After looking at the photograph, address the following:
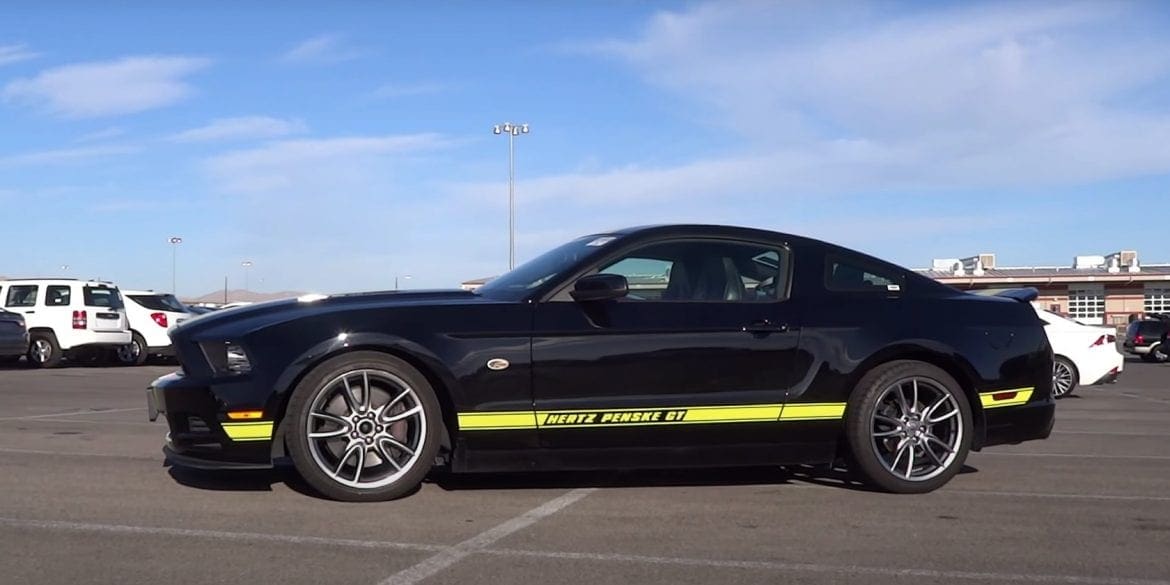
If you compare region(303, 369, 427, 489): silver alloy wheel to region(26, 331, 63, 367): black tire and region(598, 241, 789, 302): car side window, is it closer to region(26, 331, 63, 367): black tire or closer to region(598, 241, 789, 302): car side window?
region(598, 241, 789, 302): car side window

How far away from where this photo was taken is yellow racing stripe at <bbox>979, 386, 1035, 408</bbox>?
20.1ft

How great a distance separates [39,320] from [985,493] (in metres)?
18.3

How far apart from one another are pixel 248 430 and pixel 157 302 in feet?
57.7

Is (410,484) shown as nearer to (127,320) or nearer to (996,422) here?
(996,422)

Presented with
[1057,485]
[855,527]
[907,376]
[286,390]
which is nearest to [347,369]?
[286,390]

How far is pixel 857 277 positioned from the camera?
6.19m

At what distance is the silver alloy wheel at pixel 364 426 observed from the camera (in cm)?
546

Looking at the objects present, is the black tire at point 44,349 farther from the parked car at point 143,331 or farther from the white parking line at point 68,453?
the white parking line at point 68,453

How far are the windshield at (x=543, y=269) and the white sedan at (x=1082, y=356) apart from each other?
1042 cm

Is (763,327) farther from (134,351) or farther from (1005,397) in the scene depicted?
(134,351)

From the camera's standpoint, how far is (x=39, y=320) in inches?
779

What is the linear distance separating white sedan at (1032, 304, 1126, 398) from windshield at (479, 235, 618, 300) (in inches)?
410

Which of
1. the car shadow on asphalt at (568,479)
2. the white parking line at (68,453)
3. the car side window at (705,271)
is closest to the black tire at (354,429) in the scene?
the car shadow on asphalt at (568,479)

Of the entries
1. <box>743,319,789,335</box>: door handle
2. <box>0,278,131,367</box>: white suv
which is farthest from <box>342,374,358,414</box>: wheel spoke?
<box>0,278,131,367</box>: white suv
